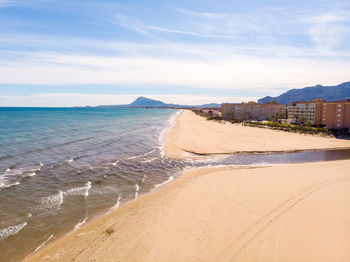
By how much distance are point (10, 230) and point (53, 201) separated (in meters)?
3.01

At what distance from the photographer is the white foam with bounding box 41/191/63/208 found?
12.8 metres

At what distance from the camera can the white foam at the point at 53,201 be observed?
12.8 metres

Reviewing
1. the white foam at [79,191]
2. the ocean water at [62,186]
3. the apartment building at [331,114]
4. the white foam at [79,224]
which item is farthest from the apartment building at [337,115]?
the white foam at [79,224]

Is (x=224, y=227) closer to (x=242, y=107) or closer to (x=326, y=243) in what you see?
(x=326, y=243)

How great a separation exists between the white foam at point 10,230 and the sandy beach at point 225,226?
8.15 ft

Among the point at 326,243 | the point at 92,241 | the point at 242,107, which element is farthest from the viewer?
the point at 242,107

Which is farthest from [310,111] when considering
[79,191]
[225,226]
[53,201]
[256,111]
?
[53,201]

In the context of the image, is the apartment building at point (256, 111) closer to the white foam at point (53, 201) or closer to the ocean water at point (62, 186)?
the ocean water at point (62, 186)

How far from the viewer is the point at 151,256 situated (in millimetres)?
8289

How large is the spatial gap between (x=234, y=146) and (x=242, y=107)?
77.5m

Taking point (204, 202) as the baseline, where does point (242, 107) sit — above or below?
Answer: above

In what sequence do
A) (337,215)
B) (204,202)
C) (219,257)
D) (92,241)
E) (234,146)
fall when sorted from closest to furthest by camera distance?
(219,257), (92,241), (337,215), (204,202), (234,146)

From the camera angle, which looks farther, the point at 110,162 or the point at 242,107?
the point at 242,107

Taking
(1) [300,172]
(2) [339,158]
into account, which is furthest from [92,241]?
(2) [339,158]
